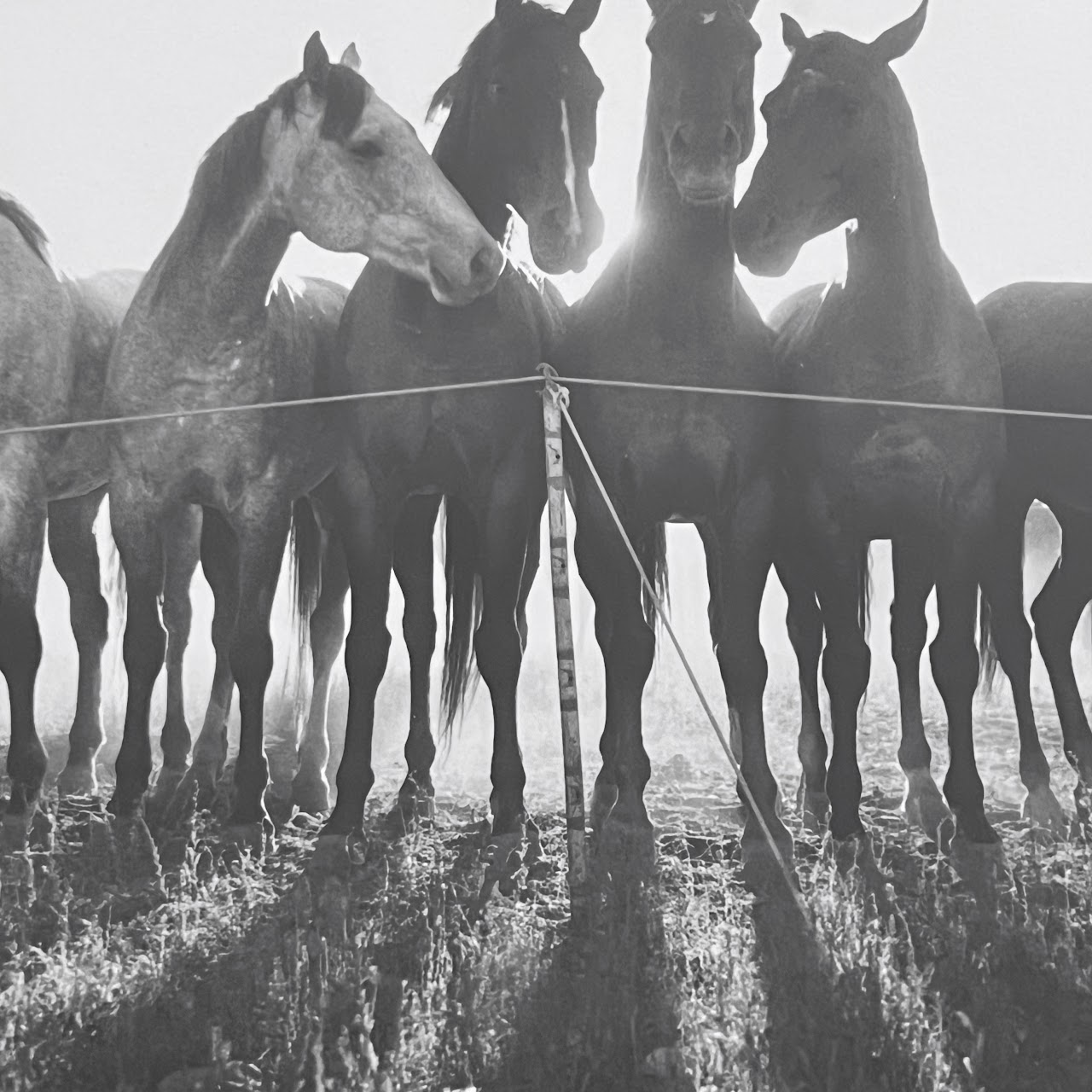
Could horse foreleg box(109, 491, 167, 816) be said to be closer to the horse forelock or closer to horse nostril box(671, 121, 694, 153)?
the horse forelock

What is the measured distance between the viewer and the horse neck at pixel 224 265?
582 cm

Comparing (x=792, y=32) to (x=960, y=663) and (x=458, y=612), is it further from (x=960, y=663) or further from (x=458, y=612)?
(x=458, y=612)

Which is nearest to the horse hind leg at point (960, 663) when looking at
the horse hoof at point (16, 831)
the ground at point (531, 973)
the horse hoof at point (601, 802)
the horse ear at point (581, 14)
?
the ground at point (531, 973)

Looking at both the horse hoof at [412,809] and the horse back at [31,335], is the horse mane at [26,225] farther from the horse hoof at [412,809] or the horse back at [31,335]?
the horse hoof at [412,809]

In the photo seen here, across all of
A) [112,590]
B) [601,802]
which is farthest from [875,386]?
[112,590]

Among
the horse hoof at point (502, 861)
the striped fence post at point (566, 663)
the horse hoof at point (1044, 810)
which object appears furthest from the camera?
the horse hoof at point (1044, 810)

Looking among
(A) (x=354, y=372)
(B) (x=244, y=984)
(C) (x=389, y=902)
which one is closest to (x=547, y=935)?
(C) (x=389, y=902)

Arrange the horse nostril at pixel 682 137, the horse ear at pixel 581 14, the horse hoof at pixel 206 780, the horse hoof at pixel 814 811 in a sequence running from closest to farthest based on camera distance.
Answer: the horse nostril at pixel 682 137
the horse ear at pixel 581 14
the horse hoof at pixel 814 811
the horse hoof at pixel 206 780

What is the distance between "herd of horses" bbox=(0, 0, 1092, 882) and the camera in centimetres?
556

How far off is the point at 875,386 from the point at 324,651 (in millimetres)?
3250

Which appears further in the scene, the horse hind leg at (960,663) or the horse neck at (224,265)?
the horse neck at (224,265)

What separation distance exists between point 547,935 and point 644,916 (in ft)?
1.24

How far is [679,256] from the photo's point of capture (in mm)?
5758

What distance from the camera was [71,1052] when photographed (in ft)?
12.1
